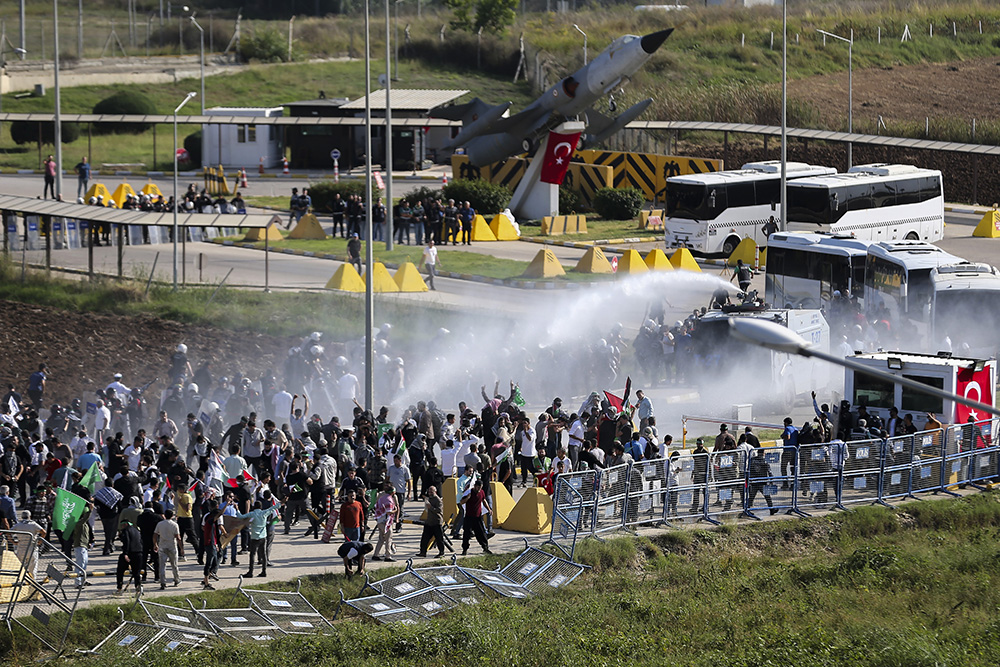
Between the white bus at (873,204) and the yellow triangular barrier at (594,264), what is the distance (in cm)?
689

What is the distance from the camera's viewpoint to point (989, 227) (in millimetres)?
43875

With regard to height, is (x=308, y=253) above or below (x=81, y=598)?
above

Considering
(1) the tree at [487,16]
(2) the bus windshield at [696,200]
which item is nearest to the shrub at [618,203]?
(2) the bus windshield at [696,200]

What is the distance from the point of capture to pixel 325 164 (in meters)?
61.7

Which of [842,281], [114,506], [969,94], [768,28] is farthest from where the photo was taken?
[768,28]

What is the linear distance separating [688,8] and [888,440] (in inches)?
2905

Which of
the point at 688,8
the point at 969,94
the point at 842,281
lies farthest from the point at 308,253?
the point at 688,8

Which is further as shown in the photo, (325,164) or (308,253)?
(325,164)

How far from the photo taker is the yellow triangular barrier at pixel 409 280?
110ft

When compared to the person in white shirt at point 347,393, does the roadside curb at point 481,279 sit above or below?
above

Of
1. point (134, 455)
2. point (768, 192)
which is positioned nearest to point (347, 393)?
point (134, 455)

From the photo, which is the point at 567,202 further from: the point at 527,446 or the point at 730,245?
the point at 527,446

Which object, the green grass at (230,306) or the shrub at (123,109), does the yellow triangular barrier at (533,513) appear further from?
the shrub at (123,109)

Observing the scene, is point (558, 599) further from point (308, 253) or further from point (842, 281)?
point (308, 253)
